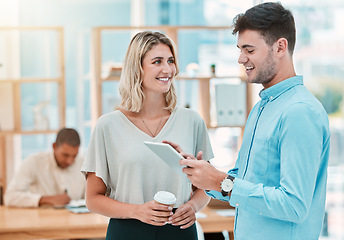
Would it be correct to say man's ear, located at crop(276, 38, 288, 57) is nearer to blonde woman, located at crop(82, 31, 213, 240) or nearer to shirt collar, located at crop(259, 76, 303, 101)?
shirt collar, located at crop(259, 76, 303, 101)

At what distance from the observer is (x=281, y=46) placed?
1.52 m

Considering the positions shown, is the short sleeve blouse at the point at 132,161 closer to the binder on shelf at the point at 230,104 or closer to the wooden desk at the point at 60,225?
the wooden desk at the point at 60,225

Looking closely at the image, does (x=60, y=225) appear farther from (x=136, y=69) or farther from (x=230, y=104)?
(x=230, y=104)

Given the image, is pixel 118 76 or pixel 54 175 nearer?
pixel 54 175

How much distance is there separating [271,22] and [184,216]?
33.6 inches

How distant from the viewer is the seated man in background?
3818mm

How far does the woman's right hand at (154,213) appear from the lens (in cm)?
183

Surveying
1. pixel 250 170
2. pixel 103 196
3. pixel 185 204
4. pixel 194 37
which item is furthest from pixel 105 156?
pixel 194 37

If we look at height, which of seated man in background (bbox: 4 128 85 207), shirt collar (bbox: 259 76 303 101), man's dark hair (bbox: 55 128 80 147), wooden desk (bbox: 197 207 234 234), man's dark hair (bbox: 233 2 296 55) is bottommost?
wooden desk (bbox: 197 207 234 234)

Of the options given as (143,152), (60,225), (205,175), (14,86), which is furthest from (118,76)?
(205,175)

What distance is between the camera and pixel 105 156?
2.01m

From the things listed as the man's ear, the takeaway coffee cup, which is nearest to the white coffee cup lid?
the takeaway coffee cup

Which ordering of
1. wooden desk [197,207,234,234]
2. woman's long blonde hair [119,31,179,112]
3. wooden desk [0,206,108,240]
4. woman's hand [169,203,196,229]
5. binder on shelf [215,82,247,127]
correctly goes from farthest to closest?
binder on shelf [215,82,247,127]
wooden desk [197,207,234,234]
wooden desk [0,206,108,240]
woman's long blonde hair [119,31,179,112]
woman's hand [169,203,196,229]

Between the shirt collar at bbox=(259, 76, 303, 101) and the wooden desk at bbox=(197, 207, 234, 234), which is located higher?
the shirt collar at bbox=(259, 76, 303, 101)
